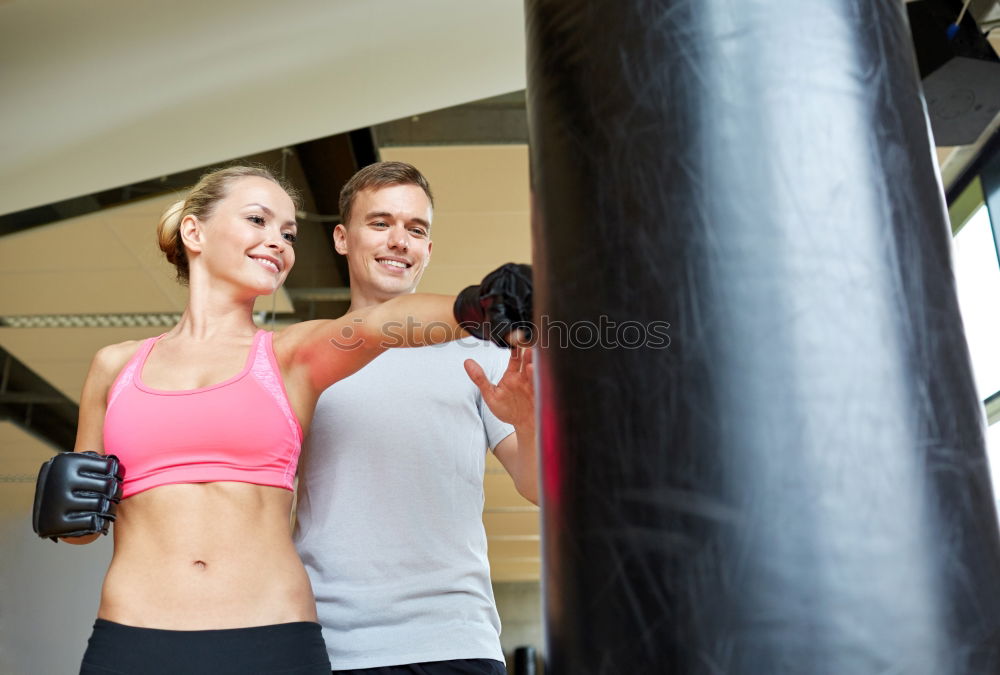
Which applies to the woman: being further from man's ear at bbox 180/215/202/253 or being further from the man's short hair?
the man's short hair

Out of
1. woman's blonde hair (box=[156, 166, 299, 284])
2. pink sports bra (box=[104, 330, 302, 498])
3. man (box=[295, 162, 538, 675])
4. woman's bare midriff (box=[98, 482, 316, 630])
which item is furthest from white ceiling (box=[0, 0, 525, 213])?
woman's bare midriff (box=[98, 482, 316, 630])

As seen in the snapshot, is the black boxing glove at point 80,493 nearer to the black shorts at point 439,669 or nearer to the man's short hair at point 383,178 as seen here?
the black shorts at point 439,669

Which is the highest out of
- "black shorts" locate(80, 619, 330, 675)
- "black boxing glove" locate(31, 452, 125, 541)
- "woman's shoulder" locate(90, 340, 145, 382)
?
"woman's shoulder" locate(90, 340, 145, 382)

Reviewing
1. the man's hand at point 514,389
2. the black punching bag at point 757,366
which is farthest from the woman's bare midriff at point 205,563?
the black punching bag at point 757,366

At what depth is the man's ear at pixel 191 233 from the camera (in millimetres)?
1435

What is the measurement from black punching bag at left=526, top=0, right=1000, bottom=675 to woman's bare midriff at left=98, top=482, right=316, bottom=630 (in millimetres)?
581

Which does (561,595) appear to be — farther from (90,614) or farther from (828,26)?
(90,614)

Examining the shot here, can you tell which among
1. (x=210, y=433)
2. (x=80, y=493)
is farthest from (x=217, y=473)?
(x=80, y=493)

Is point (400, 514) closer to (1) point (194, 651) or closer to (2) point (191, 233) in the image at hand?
(1) point (194, 651)

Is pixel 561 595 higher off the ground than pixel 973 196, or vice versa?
pixel 973 196

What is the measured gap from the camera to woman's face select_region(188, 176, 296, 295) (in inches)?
54.2

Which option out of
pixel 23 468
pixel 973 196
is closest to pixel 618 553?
pixel 973 196

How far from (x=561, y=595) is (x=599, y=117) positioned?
0.31 metres

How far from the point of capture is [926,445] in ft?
1.80
